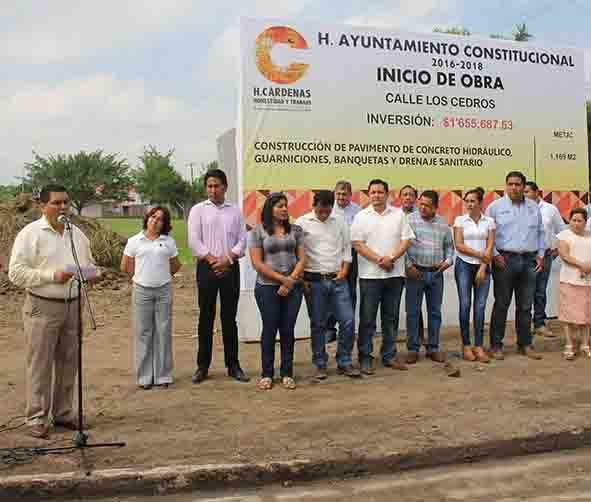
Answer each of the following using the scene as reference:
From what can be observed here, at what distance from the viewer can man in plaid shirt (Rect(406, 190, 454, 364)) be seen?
716cm

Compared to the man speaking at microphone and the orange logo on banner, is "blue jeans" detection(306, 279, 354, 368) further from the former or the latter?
the orange logo on banner

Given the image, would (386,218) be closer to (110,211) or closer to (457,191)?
(457,191)

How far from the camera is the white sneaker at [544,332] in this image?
28.8 feet

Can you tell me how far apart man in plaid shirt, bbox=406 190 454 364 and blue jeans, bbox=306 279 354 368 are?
0.86 metres

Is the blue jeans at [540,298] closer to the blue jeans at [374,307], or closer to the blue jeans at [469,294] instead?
the blue jeans at [469,294]

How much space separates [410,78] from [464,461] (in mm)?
5791

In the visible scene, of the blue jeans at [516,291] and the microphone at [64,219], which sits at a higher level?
the microphone at [64,219]

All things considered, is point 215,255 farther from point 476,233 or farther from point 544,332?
point 544,332

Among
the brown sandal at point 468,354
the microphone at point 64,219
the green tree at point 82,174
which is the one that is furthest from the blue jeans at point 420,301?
the green tree at point 82,174

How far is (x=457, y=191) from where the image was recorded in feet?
30.2

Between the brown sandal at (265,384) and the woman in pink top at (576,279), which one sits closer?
the brown sandal at (265,384)

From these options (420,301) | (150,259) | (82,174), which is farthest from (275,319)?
(82,174)

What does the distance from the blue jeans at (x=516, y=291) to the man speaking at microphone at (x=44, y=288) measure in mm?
4601

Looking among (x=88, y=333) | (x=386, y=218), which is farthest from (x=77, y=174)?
(x=386, y=218)
